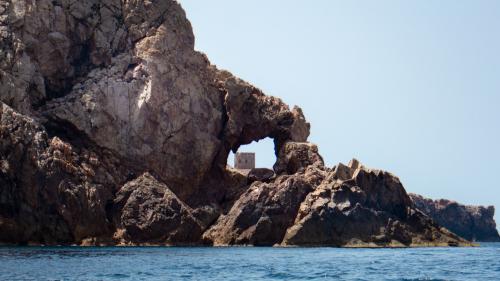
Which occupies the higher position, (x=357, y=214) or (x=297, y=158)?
(x=297, y=158)

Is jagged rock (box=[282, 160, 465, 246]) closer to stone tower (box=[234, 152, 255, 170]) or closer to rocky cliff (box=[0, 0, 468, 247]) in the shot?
rocky cliff (box=[0, 0, 468, 247])

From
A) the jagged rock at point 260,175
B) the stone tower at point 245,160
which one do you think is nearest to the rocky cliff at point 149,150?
the jagged rock at point 260,175

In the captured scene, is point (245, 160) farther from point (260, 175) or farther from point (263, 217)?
point (263, 217)

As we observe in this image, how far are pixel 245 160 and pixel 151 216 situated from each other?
37.4 m

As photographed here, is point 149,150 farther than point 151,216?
Yes

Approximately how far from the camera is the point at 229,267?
65.9 metres

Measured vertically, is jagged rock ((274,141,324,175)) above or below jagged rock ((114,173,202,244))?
above

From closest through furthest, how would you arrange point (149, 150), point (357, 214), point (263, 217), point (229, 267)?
point (229, 267) → point (357, 214) → point (263, 217) → point (149, 150)

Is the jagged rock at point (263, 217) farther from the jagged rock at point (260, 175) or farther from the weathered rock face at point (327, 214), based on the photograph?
the jagged rock at point (260, 175)

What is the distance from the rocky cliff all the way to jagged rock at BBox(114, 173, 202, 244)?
0.13 metres

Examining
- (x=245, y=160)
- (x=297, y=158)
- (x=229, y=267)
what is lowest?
(x=229, y=267)

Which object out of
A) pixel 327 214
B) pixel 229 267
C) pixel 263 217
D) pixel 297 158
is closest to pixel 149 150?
pixel 263 217

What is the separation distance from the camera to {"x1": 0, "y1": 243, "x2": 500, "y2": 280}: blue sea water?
55625mm

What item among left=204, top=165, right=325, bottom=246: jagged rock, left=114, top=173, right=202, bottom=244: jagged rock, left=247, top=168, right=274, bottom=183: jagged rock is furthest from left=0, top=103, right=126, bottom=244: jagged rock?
left=247, top=168, right=274, bottom=183: jagged rock
